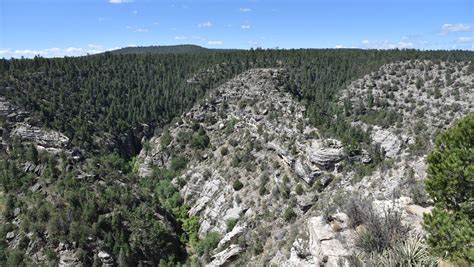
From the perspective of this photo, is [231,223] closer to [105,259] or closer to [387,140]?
[105,259]

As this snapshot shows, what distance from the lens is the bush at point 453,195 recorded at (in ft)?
49.7

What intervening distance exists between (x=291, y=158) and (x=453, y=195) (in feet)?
106

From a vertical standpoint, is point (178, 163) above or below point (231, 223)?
above

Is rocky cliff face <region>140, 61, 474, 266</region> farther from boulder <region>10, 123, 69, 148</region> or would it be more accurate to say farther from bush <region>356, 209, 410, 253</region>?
boulder <region>10, 123, 69, 148</region>

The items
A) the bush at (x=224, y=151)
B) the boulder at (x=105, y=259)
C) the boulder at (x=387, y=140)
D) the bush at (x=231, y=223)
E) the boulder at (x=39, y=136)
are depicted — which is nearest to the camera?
the boulder at (x=105, y=259)

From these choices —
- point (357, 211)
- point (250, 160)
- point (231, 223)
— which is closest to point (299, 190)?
point (231, 223)

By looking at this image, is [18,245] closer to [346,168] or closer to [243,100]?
[346,168]

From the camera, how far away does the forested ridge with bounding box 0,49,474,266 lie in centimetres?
4225

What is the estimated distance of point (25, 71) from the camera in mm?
85000

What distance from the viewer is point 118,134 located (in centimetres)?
8050

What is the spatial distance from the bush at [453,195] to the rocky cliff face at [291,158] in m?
2.60

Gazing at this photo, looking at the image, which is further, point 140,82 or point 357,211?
point 140,82

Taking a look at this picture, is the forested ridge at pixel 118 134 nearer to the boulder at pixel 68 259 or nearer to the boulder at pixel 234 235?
the boulder at pixel 68 259

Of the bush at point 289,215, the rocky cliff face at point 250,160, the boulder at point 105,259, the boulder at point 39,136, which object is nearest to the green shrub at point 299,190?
the rocky cliff face at point 250,160
